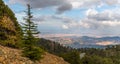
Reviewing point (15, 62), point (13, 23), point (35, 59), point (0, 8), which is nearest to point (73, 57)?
point (13, 23)

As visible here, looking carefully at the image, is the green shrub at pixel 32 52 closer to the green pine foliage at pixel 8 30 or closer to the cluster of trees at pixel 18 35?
the cluster of trees at pixel 18 35

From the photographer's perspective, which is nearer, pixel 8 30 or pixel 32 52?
pixel 32 52

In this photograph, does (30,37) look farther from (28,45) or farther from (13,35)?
(13,35)

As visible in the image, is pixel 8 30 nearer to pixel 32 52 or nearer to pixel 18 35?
pixel 18 35

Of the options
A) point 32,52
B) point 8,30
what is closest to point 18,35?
point 8,30

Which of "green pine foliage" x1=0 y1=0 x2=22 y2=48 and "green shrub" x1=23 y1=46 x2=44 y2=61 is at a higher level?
"green pine foliage" x1=0 y1=0 x2=22 y2=48

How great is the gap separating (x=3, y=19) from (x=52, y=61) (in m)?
12.9

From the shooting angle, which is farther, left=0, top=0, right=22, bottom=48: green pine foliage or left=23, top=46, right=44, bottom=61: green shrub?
left=0, top=0, right=22, bottom=48: green pine foliage

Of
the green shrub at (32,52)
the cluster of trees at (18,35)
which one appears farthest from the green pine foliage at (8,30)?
the green shrub at (32,52)

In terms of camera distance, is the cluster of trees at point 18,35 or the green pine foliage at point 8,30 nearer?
the cluster of trees at point 18,35

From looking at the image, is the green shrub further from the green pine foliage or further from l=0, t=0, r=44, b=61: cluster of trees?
the green pine foliage

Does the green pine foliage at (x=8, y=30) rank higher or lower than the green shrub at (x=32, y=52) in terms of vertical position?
higher

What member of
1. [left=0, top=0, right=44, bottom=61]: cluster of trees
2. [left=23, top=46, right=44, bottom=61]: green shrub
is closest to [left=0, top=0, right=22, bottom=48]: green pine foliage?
[left=0, top=0, right=44, bottom=61]: cluster of trees

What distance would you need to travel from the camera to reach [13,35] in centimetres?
5747
